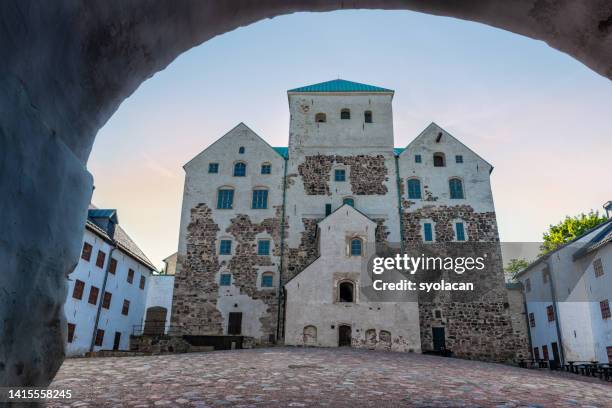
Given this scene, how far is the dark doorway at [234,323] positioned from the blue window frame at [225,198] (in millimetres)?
7305

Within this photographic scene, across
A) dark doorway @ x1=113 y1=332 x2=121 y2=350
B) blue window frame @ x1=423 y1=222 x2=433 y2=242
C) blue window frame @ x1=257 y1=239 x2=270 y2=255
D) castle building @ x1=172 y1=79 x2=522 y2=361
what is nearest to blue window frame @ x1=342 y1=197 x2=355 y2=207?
castle building @ x1=172 y1=79 x2=522 y2=361

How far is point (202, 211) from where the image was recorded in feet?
101

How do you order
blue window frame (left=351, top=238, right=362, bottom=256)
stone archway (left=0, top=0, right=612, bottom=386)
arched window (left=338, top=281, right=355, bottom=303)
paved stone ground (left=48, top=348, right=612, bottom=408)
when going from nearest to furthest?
stone archway (left=0, top=0, right=612, bottom=386)
paved stone ground (left=48, top=348, right=612, bottom=408)
arched window (left=338, top=281, right=355, bottom=303)
blue window frame (left=351, top=238, right=362, bottom=256)

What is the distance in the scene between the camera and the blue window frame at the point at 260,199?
3089 centimetres

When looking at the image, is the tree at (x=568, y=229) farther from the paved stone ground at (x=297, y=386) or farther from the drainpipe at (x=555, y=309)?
the paved stone ground at (x=297, y=386)

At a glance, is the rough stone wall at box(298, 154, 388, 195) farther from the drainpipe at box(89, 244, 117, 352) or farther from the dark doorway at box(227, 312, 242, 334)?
the drainpipe at box(89, 244, 117, 352)

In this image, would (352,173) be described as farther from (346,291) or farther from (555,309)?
(555,309)

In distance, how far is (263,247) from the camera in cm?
2977

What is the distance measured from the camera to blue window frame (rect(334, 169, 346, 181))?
31.6 metres

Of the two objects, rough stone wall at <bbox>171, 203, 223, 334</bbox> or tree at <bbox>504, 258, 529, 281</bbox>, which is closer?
rough stone wall at <bbox>171, 203, 223, 334</bbox>

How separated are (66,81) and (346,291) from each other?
25503mm

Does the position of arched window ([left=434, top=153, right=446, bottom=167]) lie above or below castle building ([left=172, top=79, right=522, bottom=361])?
above

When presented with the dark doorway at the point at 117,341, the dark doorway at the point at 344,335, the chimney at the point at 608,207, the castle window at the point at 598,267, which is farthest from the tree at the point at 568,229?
the dark doorway at the point at 117,341

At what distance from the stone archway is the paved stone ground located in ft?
20.3
